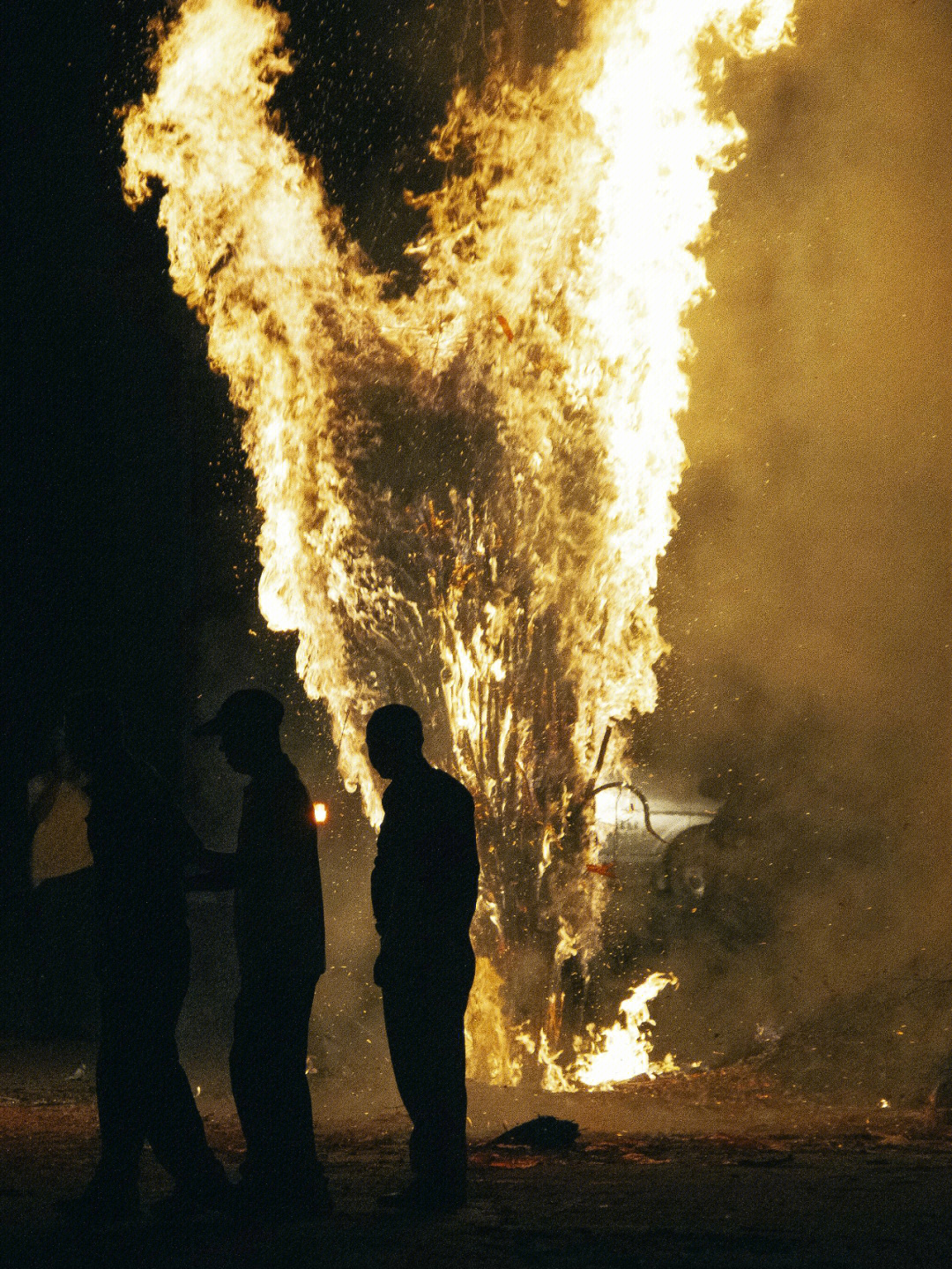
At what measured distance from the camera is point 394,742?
4.20 meters

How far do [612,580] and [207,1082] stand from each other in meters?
4.01

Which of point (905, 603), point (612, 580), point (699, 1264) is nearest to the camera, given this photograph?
point (699, 1264)

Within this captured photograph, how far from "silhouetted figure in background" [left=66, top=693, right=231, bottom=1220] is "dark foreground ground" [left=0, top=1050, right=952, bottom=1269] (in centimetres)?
18

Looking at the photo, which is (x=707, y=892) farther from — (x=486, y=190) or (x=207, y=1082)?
(x=486, y=190)

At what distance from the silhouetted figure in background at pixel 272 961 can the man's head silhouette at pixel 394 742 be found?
0.88 feet

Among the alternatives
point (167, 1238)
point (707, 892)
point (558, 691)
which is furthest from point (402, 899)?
point (707, 892)

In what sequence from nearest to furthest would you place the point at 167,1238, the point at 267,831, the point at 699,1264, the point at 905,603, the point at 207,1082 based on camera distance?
1. the point at 699,1264
2. the point at 167,1238
3. the point at 267,831
4. the point at 207,1082
5. the point at 905,603

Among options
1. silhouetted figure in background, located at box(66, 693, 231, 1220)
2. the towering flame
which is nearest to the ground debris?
silhouetted figure in background, located at box(66, 693, 231, 1220)

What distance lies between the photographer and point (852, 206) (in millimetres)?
9312

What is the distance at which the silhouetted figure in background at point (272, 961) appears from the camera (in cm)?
393

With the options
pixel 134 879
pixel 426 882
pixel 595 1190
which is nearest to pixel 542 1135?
pixel 595 1190

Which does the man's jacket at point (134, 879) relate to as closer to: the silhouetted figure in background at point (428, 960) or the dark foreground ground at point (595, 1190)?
the silhouetted figure in background at point (428, 960)

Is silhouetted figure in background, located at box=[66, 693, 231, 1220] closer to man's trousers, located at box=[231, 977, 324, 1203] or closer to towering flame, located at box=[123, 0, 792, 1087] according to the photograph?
man's trousers, located at box=[231, 977, 324, 1203]

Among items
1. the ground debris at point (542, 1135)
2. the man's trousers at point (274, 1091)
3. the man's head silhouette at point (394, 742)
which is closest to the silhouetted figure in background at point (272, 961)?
the man's trousers at point (274, 1091)
